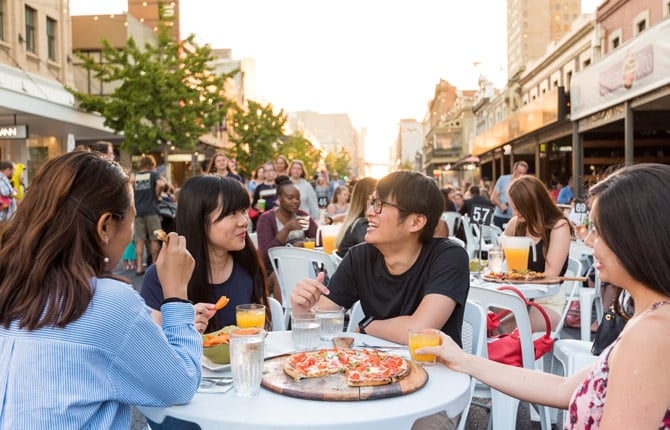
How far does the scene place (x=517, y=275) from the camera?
4777 mm

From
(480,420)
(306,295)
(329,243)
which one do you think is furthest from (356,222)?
(306,295)

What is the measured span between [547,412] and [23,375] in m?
2.93

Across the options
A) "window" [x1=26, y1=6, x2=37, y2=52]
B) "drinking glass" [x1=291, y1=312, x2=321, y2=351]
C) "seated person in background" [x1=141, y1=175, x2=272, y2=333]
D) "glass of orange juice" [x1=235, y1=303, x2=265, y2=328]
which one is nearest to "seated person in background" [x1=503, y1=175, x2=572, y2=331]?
"seated person in background" [x1=141, y1=175, x2=272, y2=333]

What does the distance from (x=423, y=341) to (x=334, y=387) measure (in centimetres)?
45

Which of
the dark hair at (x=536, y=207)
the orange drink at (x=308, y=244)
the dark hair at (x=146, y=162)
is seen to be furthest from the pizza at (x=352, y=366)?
the dark hair at (x=146, y=162)

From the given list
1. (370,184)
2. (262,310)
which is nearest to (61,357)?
(262,310)

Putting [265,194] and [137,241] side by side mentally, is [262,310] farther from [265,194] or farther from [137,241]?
[137,241]

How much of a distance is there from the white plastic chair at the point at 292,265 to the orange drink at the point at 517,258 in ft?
4.94

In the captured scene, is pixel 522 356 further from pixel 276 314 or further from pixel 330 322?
pixel 276 314

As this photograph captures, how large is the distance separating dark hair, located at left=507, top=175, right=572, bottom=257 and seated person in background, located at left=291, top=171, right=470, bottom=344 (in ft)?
7.66

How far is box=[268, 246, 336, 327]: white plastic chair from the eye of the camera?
5609mm

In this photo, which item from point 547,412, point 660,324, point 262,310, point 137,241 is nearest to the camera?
point 660,324

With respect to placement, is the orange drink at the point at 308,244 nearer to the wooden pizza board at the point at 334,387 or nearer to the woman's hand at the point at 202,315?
the woman's hand at the point at 202,315

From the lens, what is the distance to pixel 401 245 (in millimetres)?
3021
